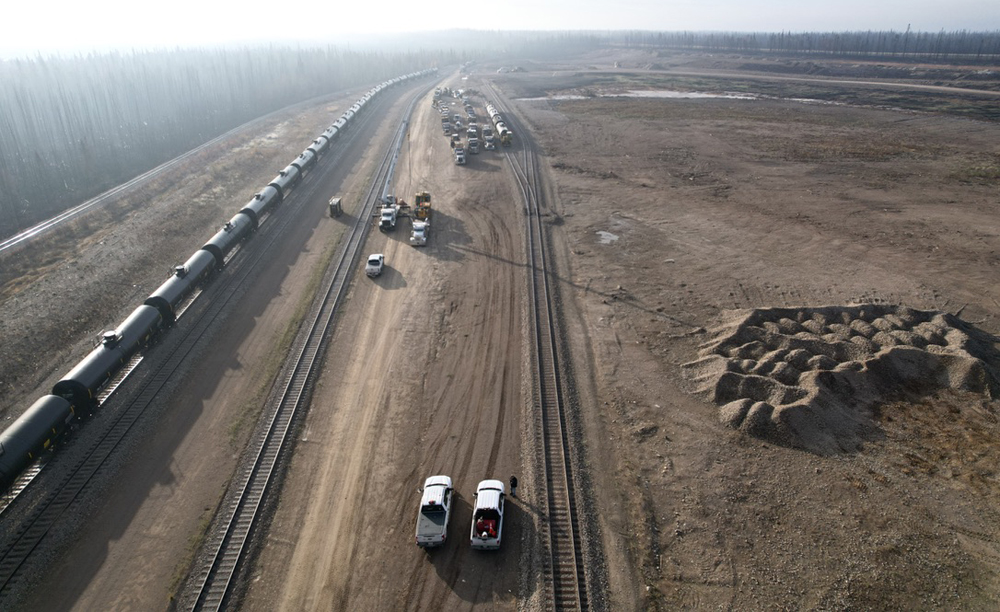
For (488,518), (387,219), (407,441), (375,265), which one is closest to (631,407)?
(488,518)

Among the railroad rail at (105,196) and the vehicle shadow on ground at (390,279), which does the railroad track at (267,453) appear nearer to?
the vehicle shadow on ground at (390,279)

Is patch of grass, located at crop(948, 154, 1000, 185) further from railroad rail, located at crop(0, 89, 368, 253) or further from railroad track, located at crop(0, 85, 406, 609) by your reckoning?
railroad rail, located at crop(0, 89, 368, 253)

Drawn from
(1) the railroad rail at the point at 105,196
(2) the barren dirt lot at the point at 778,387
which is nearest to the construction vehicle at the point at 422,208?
(2) the barren dirt lot at the point at 778,387

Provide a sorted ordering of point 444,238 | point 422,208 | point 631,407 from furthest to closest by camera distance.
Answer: point 422,208 < point 444,238 < point 631,407

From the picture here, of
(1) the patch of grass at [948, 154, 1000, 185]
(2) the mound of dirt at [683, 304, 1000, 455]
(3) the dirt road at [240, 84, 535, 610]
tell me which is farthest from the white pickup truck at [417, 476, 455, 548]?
(1) the patch of grass at [948, 154, 1000, 185]

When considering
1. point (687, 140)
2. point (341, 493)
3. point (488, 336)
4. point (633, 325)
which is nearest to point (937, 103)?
point (687, 140)

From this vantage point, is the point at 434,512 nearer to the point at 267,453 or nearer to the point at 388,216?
the point at 267,453
